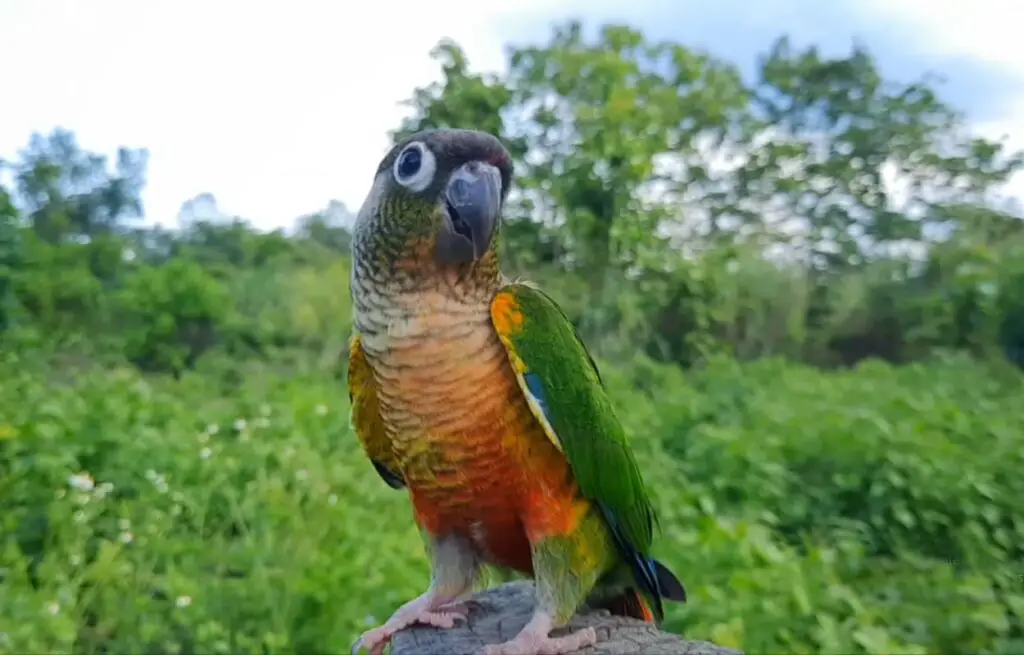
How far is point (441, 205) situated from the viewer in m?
1.22

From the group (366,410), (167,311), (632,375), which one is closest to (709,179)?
(632,375)

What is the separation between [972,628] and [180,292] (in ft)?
19.4

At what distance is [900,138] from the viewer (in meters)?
11.1

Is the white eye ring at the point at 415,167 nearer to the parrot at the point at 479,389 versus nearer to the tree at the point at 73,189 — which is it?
the parrot at the point at 479,389

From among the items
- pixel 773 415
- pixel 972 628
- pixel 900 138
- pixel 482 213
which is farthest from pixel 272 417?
pixel 900 138

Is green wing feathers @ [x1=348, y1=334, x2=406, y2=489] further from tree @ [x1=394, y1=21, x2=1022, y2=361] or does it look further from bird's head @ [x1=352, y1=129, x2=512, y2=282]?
tree @ [x1=394, y1=21, x2=1022, y2=361]

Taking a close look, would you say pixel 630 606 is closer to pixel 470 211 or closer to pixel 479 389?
pixel 479 389

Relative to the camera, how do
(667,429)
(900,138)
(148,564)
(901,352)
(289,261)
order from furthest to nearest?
(900,138)
(901,352)
(289,261)
(667,429)
(148,564)

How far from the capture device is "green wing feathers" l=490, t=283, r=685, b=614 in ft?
4.24

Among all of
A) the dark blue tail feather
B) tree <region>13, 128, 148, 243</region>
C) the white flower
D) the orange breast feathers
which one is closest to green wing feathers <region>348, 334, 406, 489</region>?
the orange breast feathers

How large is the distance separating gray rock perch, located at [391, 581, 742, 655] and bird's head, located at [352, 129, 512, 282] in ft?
2.02

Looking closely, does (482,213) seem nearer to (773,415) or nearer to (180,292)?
(773,415)

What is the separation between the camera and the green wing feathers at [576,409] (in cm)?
129

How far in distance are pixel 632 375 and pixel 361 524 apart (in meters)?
4.52
